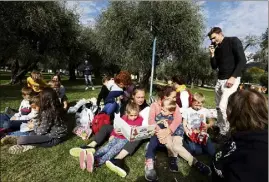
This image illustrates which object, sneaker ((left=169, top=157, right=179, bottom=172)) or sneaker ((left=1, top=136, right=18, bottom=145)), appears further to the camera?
sneaker ((left=1, top=136, right=18, bottom=145))

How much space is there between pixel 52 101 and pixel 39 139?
78cm

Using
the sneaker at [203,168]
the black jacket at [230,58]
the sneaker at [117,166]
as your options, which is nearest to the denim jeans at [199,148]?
the sneaker at [203,168]

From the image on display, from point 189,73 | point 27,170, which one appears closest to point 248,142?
point 27,170

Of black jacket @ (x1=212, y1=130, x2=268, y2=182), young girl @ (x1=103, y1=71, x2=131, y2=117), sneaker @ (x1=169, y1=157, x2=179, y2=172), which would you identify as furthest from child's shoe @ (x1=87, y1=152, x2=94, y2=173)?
black jacket @ (x1=212, y1=130, x2=268, y2=182)

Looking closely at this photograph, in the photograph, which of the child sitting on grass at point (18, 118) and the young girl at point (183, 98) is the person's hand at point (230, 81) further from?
the child sitting on grass at point (18, 118)

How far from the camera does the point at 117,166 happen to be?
15.3 feet

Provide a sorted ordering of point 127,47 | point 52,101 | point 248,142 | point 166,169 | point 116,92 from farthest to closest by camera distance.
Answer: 1. point 127,47
2. point 116,92
3. point 52,101
4. point 166,169
5. point 248,142

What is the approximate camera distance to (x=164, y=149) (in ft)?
17.7

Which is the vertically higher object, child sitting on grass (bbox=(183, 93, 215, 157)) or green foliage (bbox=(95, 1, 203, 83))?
green foliage (bbox=(95, 1, 203, 83))

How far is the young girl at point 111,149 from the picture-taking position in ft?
15.2

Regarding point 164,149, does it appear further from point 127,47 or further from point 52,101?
point 127,47

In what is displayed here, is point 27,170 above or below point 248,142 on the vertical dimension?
below

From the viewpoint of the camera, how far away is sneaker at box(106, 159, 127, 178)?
4520 millimetres

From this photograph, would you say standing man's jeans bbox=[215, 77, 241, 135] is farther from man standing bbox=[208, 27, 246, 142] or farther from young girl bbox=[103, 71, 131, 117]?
young girl bbox=[103, 71, 131, 117]
